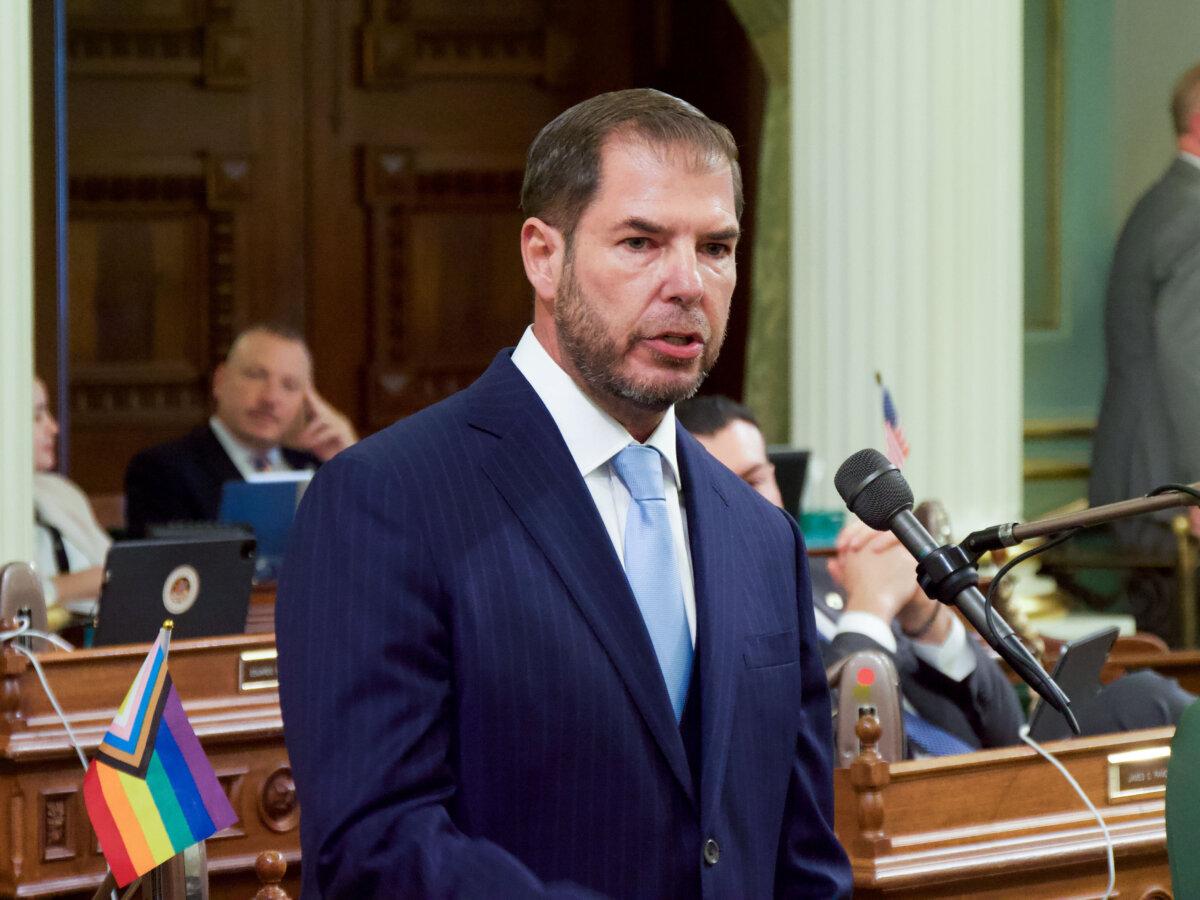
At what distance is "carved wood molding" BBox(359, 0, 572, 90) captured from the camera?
807 centimetres

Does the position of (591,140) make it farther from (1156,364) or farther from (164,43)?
(164,43)

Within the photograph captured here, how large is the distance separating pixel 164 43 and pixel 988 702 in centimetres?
538

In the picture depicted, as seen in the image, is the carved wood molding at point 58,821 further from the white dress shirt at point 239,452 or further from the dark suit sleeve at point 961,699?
the white dress shirt at point 239,452

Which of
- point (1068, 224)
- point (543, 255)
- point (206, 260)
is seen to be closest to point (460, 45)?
point (206, 260)

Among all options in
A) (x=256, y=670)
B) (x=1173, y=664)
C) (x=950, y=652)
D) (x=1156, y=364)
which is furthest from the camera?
(x=1156, y=364)

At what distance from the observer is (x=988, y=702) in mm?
3744

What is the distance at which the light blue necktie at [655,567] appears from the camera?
1661mm

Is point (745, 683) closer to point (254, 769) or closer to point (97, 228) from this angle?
point (254, 769)

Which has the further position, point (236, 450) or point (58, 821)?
point (236, 450)

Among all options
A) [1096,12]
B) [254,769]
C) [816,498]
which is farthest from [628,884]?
[1096,12]

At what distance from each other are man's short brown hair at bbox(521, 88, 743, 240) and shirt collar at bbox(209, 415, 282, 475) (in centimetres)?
468

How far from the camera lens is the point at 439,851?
148 cm

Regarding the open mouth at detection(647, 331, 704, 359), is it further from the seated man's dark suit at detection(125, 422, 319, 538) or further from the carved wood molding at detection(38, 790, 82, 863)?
the seated man's dark suit at detection(125, 422, 319, 538)

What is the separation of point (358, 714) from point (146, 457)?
15.6 feet
